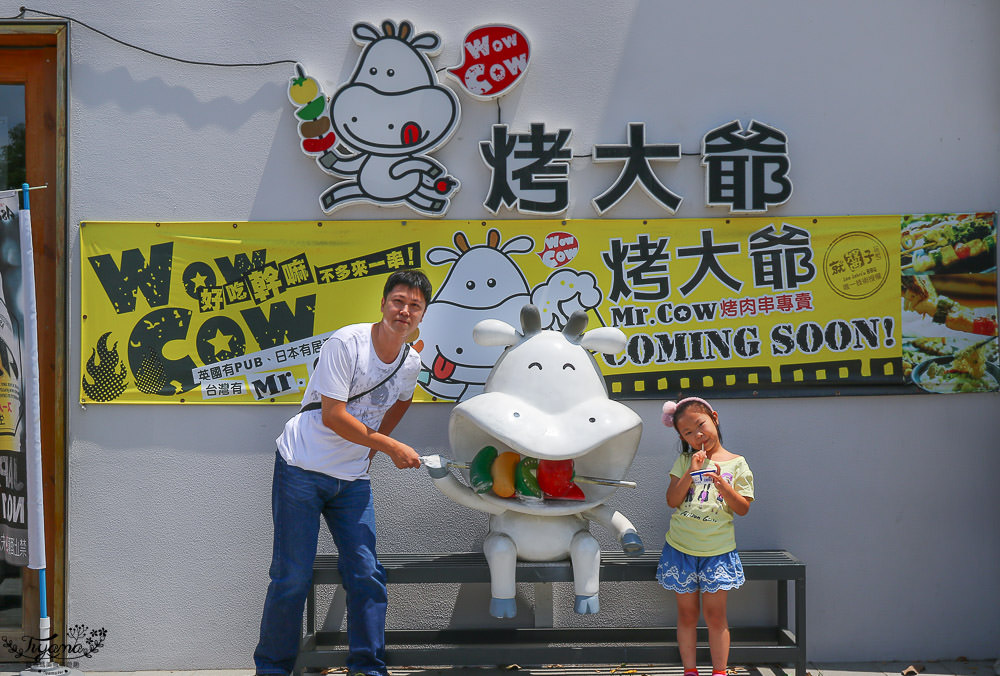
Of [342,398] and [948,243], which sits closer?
[342,398]

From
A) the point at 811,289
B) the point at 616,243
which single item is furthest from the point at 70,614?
the point at 811,289

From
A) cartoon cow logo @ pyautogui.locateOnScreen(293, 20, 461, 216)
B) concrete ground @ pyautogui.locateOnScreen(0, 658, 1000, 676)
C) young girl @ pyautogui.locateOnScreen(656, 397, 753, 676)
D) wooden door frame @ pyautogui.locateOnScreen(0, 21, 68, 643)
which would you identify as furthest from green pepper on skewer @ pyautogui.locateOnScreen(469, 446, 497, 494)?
wooden door frame @ pyautogui.locateOnScreen(0, 21, 68, 643)

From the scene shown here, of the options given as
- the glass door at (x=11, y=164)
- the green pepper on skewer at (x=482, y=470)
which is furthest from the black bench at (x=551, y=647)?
the glass door at (x=11, y=164)

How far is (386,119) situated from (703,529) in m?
2.31

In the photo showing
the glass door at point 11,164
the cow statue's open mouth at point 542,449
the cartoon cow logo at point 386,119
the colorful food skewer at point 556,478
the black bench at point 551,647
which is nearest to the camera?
the cow statue's open mouth at point 542,449

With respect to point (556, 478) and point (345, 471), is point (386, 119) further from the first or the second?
point (556, 478)

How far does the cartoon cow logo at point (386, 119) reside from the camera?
4.20 meters

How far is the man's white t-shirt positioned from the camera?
3.49 meters

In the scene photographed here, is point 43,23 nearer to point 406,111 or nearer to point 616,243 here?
point 406,111

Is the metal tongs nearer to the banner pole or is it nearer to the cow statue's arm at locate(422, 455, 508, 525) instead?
the cow statue's arm at locate(422, 455, 508, 525)

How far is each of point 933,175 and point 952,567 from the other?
1883 millimetres

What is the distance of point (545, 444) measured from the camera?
344 cm

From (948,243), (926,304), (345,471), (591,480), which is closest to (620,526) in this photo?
(591,480)

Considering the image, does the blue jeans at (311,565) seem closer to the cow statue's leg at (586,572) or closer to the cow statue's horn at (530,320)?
the cow statue's leg at (586,572)
